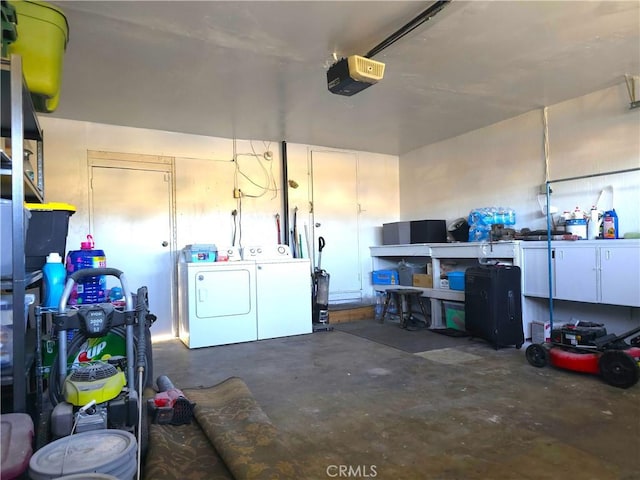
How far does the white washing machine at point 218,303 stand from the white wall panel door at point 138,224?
1.36 feet

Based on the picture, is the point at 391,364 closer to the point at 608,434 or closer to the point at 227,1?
the point at 608,434

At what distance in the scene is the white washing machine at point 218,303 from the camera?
4.19m

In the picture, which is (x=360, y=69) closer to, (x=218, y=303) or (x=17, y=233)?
(x=17, y=233)

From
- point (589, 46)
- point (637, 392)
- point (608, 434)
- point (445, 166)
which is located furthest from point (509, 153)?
point (608, 434)

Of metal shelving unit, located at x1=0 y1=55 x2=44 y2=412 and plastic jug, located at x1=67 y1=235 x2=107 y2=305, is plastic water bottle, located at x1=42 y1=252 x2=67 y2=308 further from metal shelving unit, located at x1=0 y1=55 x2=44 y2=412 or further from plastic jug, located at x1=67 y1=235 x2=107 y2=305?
metal shelving unit, located at x1=0 y1=55 x2=44 y2=412

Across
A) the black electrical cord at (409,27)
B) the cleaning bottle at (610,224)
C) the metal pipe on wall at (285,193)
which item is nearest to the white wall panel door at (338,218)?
the metal pipe on wall at (285,193)

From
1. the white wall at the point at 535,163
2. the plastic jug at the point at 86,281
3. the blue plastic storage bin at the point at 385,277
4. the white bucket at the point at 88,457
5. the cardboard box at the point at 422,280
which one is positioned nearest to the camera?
the white bucket at the point at 88,457

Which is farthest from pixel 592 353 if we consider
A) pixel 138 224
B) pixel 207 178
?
pixel 138 224

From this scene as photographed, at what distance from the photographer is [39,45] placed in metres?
2.02

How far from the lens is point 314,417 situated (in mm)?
2404

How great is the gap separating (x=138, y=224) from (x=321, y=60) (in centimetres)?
290

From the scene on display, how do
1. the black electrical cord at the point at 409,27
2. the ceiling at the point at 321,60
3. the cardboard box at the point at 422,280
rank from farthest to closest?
1. the cardboard box at the point at 422,280
2. the ceiling at the point at 321,60
3. the black electrical cord at the point at 409,27
